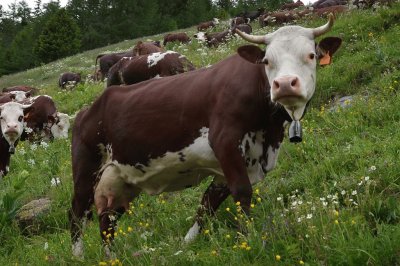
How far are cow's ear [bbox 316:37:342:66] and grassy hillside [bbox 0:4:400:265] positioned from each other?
1.16 m

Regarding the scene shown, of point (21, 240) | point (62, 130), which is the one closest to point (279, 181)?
point (21, 240)

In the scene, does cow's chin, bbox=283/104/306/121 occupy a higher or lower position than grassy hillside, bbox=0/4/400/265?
higher

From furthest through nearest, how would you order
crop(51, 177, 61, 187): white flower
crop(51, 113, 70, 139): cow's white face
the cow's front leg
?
1. crop(51, 113, 70, 139): cow's white face
2. crop(51, 177, 61, 187): white flower
3. the cow's front leg

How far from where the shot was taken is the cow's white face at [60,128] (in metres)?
14.2

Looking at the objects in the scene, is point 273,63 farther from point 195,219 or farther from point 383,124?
point 383,124

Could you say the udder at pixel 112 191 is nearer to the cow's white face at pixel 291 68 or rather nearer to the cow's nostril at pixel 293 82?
the cow's white face at pixel 291 68

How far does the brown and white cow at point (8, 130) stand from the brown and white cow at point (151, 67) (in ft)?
8.29

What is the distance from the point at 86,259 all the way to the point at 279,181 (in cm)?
253

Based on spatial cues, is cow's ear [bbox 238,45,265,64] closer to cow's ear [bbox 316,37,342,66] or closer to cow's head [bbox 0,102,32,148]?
cow's ear [bbox 316,37,342,66]

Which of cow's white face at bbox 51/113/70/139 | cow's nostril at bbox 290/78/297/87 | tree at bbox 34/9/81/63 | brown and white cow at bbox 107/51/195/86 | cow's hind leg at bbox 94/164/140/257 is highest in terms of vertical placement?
cow's nostril at bbox 290/78/297/87

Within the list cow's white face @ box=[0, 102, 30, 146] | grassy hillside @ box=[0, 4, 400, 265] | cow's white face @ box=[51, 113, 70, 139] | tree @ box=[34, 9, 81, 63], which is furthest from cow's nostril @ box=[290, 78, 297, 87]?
tree @ box=[34, 9, 81, 63]

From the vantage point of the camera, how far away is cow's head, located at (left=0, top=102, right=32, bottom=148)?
11375 mm

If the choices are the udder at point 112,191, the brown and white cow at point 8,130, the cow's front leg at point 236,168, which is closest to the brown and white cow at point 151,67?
the brown and white cow at point 8,130

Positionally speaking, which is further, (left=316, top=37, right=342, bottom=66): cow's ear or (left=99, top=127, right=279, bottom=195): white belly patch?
(left=99, top=127, right=279, bottom=195): white belly patch
